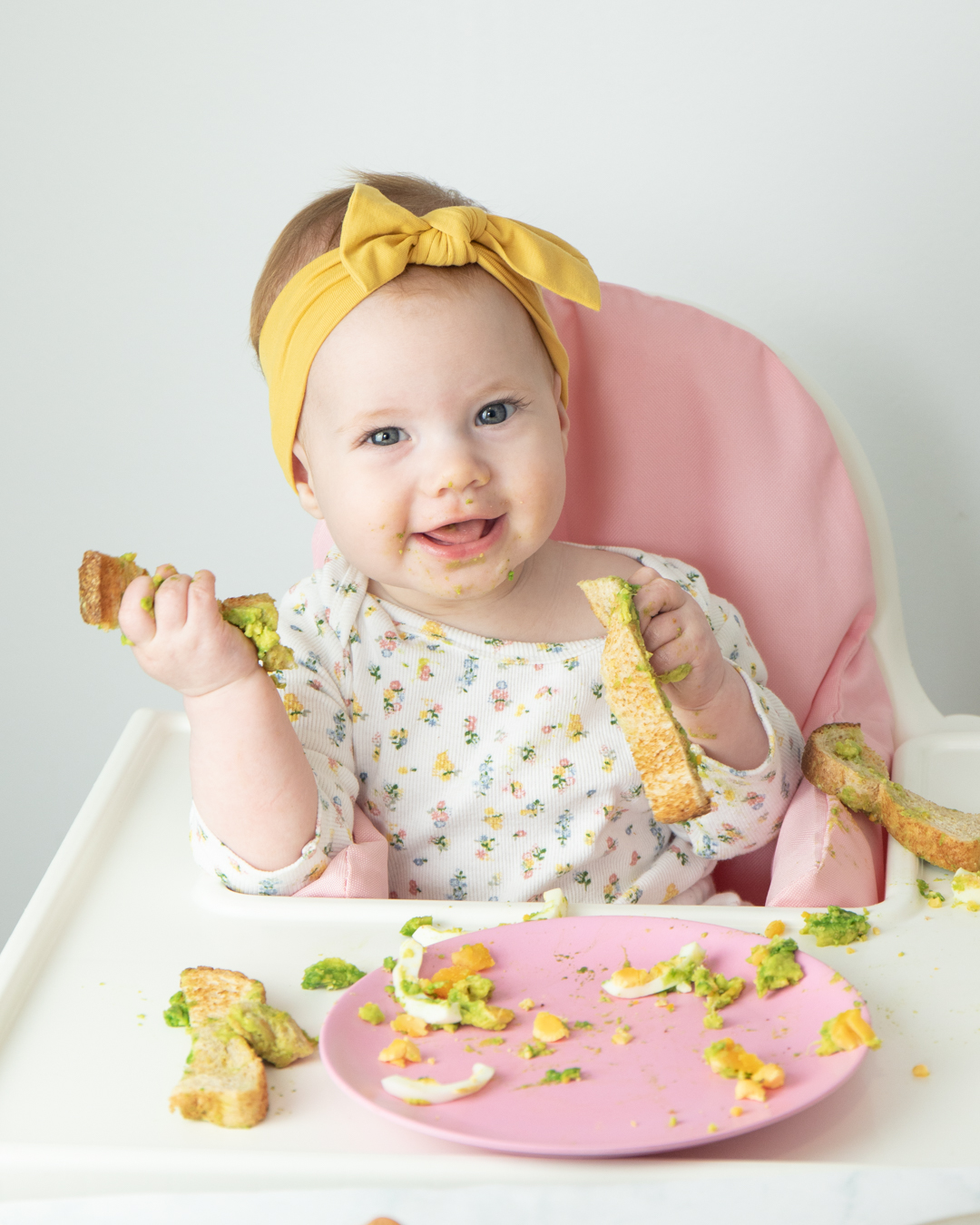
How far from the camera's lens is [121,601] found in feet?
2.83

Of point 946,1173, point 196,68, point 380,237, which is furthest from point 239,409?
point 946,1173

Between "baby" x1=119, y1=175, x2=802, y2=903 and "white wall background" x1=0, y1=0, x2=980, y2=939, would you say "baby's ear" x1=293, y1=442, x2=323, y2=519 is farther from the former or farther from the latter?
"white wall background" x1=0, y1=0, x2=980, y2=939

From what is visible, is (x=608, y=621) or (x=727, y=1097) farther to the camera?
(x=608, y=621)

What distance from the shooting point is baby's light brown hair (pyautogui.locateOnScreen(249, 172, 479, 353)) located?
3.43 feet

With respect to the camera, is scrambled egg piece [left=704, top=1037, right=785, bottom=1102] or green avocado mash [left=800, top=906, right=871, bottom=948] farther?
green avocado mash [left=800, top=906, right=871, bottom=948]

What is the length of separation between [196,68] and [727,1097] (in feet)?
4.66

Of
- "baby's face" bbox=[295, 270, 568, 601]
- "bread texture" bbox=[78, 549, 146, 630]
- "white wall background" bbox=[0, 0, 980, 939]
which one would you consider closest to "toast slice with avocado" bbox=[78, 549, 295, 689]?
"bread texture" bbox=[78, 549, 146, 630]

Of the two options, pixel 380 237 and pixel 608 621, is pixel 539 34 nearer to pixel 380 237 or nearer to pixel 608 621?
pixel 380 237

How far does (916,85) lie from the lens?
1480 mm

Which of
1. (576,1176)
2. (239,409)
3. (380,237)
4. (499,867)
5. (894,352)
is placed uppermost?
(380,237)

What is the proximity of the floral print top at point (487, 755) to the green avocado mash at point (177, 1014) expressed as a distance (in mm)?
349

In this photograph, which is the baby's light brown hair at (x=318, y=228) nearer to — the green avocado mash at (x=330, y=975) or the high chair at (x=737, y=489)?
the high chair at (x=737, y=489)

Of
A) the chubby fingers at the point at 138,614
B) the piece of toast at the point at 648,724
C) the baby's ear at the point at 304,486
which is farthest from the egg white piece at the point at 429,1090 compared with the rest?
the baby's ear at the point at 304,486

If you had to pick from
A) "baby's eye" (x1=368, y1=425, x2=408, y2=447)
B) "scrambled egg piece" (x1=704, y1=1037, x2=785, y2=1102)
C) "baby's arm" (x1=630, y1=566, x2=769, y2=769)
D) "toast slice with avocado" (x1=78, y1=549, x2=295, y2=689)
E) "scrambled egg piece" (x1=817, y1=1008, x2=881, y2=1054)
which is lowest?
"scrambled egg piece" (x1=704, y1=1037, x2=785, y2=1102)
